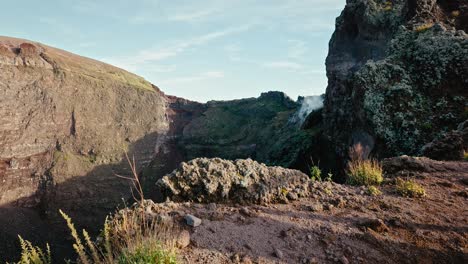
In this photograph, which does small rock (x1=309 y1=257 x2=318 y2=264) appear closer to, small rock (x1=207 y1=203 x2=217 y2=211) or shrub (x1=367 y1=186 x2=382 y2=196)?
small rock (x1=207 y1=203 x2=217 y2=211)

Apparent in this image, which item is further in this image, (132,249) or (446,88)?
(446,88)

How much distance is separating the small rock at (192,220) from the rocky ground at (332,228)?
21 mm

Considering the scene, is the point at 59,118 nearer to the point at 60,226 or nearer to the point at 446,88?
the point at 60,226

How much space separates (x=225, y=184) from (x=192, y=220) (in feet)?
4.35

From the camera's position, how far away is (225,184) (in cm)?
591

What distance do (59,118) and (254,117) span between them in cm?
3652

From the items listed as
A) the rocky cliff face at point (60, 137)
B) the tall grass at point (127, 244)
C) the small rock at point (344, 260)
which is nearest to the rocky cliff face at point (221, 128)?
the rocky cliff face at point (60, 137)

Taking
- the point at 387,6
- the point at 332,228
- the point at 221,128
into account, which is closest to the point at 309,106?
the point at 387,6

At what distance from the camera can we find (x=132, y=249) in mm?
3342

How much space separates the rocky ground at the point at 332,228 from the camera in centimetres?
420

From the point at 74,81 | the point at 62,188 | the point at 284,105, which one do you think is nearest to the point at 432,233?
the point at 62,188

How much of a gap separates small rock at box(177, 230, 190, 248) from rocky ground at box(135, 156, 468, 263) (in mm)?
75

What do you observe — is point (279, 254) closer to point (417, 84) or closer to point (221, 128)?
point (417, 84)

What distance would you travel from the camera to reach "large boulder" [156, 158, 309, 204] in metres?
5.86
